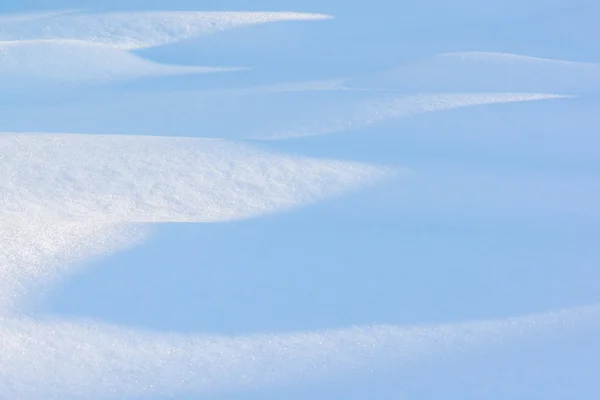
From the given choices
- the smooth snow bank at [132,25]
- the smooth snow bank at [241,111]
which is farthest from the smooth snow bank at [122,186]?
the smooth snow bank at [132,25]

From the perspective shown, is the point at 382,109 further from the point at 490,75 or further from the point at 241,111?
the point at 490,75

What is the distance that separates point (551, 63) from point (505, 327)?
1713mm

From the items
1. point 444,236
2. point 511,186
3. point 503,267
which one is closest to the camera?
point 503,267

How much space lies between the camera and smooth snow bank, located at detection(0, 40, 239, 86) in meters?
2.79

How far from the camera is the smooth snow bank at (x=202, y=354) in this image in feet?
4.28

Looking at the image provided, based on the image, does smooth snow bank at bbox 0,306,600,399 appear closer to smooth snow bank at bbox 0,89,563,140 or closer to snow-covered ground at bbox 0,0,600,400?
snow-covered ground at bbox 0,0,600,400

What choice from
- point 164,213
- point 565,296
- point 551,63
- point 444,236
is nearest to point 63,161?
point 164,213

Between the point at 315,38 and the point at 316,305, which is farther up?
the point at 315,38

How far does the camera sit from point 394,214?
189cm

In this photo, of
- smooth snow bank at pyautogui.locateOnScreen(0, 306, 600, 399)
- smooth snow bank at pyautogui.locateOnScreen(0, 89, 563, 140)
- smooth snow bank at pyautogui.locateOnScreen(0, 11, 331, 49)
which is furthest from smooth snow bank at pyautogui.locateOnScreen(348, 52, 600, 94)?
smooth snow bank at pyautogui.locateOnScreen(0, 306, 600, 399)

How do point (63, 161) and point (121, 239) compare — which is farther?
point (63, 161)

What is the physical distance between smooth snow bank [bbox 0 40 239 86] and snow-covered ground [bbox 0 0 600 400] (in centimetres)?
1

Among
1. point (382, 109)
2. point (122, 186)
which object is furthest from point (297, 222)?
point (382, 109)

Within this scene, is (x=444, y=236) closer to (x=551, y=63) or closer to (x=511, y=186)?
(x=511, y=186)
